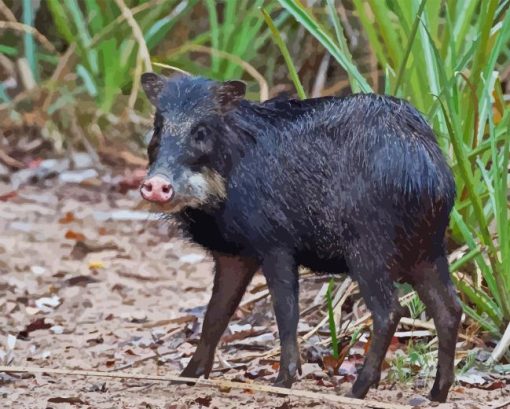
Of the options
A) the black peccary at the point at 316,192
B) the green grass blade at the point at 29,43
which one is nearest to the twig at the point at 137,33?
the green grass blade at the point at 29,43

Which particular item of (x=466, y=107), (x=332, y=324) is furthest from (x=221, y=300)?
(x=466, y=107)

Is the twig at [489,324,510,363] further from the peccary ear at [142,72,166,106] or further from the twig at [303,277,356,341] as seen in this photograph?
the peccary ear at [142,72,166,106]

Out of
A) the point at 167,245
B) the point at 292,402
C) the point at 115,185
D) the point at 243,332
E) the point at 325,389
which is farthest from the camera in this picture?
the point at 115,185

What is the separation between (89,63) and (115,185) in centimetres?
87

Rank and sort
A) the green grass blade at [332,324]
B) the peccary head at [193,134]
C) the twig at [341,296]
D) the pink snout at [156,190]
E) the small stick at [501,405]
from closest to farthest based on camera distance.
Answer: the pink snout at [156,190] → the peccary head at [193,134] → the small stick at [501,405] → the green grass blade at [332,324] → the twig at [341,296]

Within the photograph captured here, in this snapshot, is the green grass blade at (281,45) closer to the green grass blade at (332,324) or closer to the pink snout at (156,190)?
the green grass blade at (332,324)

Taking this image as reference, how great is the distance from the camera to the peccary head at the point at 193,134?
308 centimetres

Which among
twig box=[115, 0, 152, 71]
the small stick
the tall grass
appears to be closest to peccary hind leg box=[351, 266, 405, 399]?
the small stick

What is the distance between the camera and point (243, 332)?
4305 millimetres

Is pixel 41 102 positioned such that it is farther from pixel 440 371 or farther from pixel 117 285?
pixel 440 371

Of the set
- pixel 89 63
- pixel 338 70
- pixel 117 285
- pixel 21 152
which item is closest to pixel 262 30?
pixel 338 70

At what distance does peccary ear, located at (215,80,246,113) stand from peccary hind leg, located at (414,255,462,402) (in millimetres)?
697

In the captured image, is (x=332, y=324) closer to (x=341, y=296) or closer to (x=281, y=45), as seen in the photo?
(x=341, y=296)

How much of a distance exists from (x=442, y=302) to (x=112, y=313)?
188 cm
